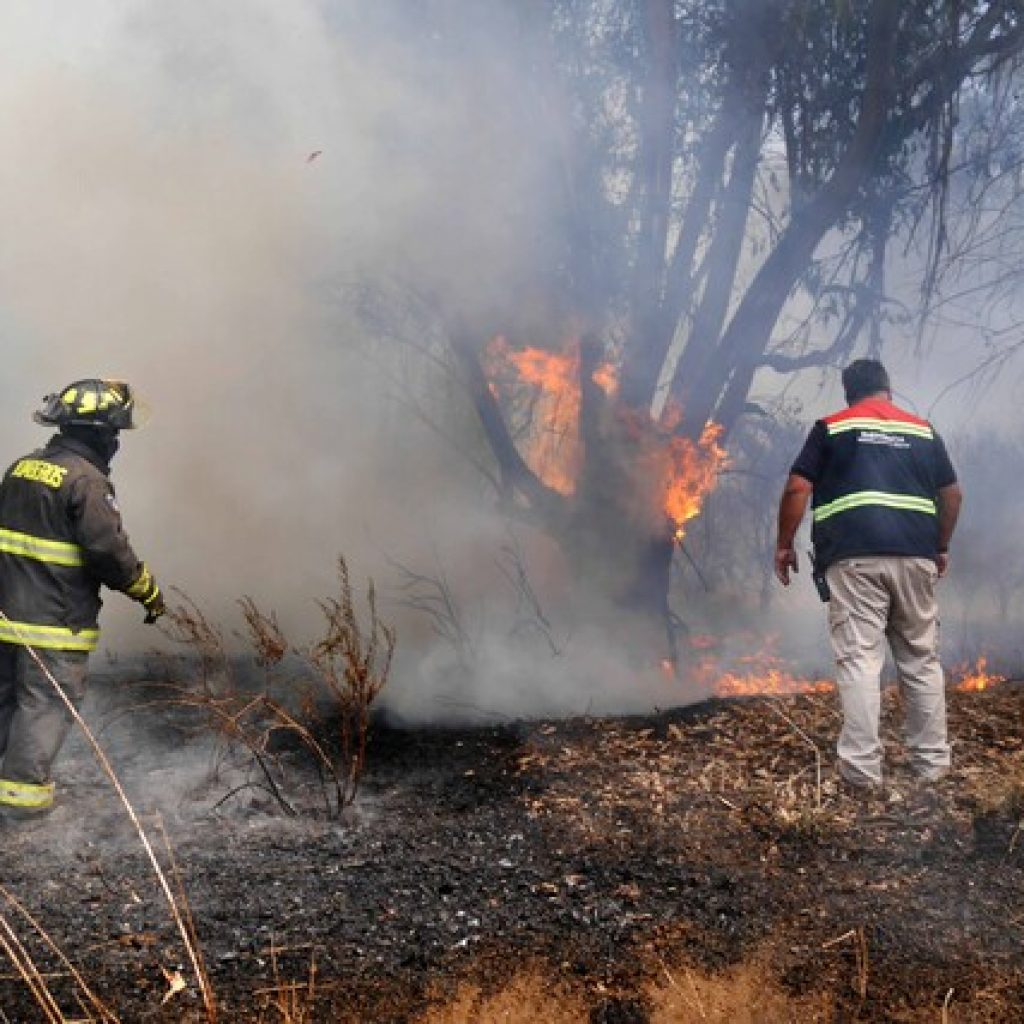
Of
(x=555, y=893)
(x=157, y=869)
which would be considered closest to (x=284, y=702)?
(x=555, y=893)

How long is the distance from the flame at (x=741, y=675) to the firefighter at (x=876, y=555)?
2118 mm

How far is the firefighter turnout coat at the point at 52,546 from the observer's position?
4258mm

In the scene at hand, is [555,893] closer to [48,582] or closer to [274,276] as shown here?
[48,582]

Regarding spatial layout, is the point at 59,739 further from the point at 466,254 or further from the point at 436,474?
the point at 436,474

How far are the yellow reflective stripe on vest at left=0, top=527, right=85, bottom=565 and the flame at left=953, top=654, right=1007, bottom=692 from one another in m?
5.37

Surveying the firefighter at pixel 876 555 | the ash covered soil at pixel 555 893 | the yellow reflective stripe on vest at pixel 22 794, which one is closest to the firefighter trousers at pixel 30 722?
the yellow reflective stripe on vest at pixel 22 794

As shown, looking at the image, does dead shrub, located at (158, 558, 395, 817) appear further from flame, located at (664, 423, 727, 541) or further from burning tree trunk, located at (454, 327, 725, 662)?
flame, located at (664, 423, 727, 541)

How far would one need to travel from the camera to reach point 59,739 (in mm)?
4262

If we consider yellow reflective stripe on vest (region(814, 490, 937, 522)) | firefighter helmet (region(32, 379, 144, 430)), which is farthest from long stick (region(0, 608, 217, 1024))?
yellow reflective stripe on vest (region(814, 490, 937, 522))

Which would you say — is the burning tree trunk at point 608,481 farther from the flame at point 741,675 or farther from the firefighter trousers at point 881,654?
the firefighter trousers at point 881,654

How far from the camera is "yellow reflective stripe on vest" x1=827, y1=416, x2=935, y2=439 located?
168 inches

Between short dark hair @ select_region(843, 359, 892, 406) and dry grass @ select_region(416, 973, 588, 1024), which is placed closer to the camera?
dry grass @ select_region(416, 973, 588, 1024)

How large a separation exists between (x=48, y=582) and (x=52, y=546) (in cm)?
16

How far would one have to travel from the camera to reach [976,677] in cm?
729
